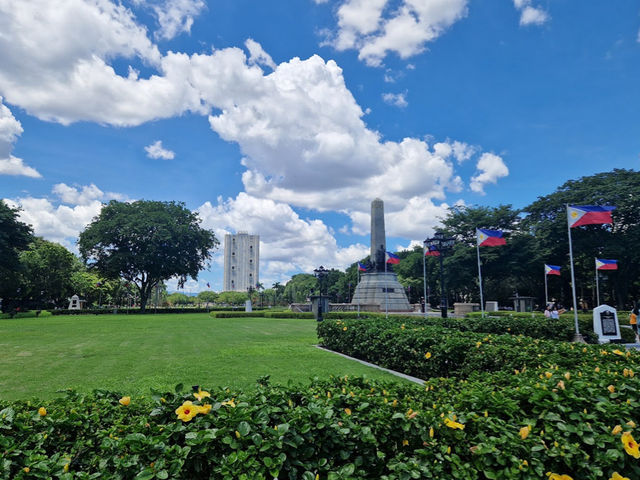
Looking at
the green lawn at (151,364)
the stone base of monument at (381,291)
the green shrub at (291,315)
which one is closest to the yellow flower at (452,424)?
the green lawn at (151,364)

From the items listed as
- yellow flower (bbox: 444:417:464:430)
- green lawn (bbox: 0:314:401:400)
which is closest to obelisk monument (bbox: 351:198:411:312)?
green lawn (bbox: 0:314:401:400)

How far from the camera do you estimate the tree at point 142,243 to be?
131ft

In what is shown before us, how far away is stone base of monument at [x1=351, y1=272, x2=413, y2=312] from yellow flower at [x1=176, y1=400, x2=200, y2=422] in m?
34.4

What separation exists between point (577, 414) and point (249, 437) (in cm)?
194

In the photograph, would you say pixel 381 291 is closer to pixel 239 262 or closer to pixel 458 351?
pixel 458 351

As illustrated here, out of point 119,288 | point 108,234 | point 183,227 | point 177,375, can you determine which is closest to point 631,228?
point 177,375

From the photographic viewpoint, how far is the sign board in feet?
46.9

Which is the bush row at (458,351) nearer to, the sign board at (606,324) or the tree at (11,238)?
the sign board at (606,324)

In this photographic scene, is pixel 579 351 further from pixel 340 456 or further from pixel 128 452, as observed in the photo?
pixel 128 452

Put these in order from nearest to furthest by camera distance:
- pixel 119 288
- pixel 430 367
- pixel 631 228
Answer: pixel 430 367 < pixel 631 228 < pixel 119 288

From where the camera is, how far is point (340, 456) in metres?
2.16

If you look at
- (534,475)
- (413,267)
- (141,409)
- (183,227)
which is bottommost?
(534,475)

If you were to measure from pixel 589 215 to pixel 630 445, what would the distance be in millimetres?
14195

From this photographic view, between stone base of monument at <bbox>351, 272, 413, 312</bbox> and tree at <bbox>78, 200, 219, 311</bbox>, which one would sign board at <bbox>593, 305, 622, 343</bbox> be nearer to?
stone base of monument at <bbox>351, 272, 413, 312</bbox>
